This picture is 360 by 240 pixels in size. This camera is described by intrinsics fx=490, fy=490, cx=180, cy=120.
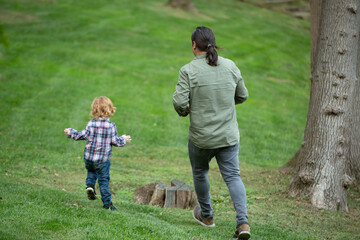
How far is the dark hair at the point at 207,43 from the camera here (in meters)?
4.86

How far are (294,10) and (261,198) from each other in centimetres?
3027

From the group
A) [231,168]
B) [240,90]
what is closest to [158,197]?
[231,168]

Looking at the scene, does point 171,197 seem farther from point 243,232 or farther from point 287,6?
point 287,6

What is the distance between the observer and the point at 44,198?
618 cm

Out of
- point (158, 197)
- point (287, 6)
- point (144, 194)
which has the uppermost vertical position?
point (158, 197)

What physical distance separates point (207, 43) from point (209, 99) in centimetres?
57

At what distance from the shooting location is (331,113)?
7.60 m

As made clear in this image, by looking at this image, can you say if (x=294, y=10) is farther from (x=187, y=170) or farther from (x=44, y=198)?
(x=44, y=198)

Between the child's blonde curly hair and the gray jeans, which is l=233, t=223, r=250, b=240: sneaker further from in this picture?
the child's blonde curly hair

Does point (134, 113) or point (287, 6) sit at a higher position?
point (287, 6)

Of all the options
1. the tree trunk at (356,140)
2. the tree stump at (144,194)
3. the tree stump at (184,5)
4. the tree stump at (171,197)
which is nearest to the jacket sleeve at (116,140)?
the tree stump at (171,197)

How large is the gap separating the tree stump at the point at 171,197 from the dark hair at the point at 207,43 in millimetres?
2690

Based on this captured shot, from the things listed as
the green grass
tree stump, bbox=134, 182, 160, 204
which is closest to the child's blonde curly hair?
the green grass

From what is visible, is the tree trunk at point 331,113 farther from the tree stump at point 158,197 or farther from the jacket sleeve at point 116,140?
the jacket sleeve at point 116,140
